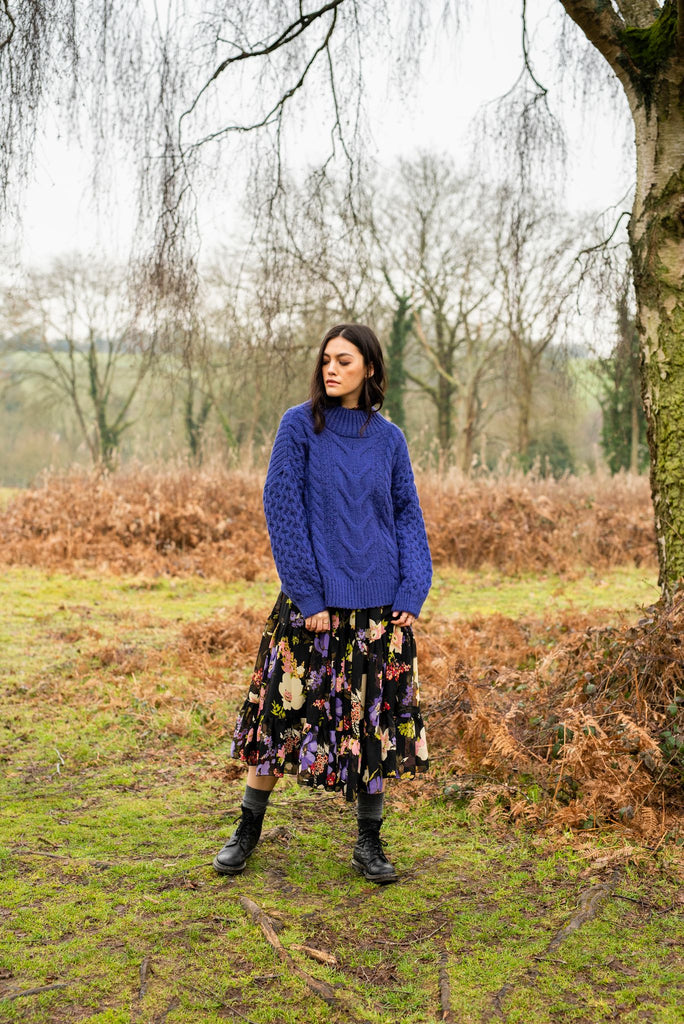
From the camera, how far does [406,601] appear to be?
2854 millimetres

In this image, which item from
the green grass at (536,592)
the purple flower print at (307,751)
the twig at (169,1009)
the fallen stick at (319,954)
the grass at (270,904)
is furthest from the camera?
the green grass at (536,592)

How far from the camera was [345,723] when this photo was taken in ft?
9.12

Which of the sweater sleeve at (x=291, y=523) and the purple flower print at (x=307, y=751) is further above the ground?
the sweater sleeve at (x=291, y=523)

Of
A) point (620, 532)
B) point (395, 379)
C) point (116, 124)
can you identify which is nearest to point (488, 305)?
point (395, 379)

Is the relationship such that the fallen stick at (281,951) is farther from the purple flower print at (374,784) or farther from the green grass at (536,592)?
the green grass at (536,592)

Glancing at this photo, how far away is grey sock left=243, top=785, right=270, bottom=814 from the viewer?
117 inches

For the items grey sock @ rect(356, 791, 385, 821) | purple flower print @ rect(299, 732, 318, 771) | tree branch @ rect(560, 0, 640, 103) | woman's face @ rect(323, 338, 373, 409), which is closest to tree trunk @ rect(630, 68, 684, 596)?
tree branch @ rect(560, 0, 640, 103)

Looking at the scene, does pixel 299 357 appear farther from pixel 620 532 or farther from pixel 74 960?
pixel 620 532

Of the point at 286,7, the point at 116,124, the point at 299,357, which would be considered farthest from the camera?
the point at 299,357

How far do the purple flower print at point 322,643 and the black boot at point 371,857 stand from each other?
0.68 meters

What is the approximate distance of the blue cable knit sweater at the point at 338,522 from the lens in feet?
9.04

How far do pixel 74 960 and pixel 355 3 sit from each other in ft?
14.0

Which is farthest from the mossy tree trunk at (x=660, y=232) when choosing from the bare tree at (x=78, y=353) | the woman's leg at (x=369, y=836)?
the bare tree at (x=78, y=353)

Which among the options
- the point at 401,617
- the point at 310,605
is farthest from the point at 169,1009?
the point at 401,617
